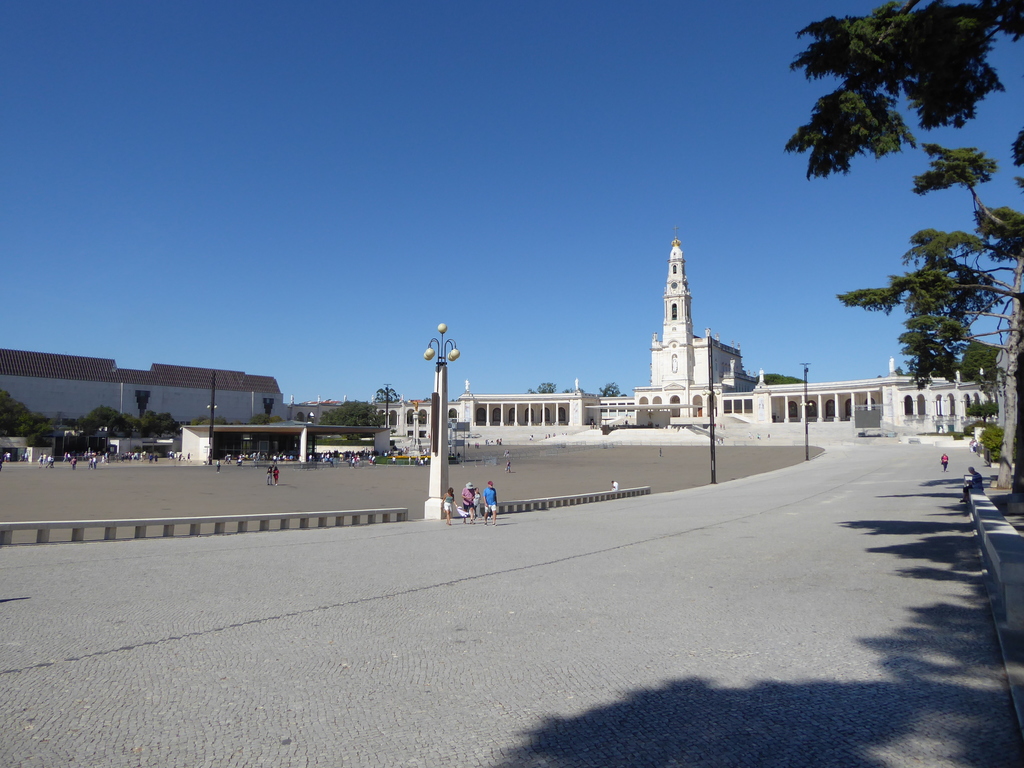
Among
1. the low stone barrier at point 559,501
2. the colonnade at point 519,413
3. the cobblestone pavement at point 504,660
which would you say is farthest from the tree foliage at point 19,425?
the cobblestone pavement at point 504,660

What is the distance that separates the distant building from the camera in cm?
10025

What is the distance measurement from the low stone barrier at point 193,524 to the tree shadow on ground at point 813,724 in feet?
39.1

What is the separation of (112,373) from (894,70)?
12001 cm

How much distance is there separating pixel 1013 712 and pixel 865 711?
923mm

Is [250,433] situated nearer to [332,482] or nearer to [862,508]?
[332,482]

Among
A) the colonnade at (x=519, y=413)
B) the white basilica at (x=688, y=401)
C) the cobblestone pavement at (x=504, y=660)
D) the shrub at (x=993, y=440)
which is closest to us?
the cobblestone pavement at (x=504, y=660)

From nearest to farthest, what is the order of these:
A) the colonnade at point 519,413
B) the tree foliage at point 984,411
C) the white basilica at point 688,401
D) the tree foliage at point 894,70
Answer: the tree foliage at point 894,70 → the tree foliage at point 984,411 → the white basilica at point 688,401 → the colonnade at point 519,413

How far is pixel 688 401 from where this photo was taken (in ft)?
376

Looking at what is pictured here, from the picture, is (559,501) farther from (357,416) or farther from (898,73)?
(357,416)

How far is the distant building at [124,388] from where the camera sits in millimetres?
100250

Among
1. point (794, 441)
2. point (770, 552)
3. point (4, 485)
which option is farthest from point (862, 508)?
point (794, 441)

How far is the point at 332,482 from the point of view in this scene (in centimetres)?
3675

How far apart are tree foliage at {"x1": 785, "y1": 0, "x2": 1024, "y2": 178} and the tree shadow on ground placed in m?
7.05

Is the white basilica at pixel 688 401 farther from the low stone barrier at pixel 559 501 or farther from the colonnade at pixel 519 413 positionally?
the low stone barrier at pixel 559 501
